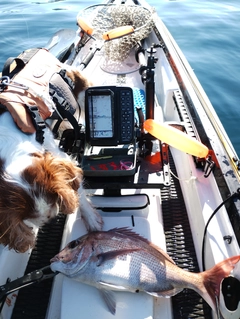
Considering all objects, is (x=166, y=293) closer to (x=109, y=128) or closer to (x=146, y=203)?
(x=146, y=203)

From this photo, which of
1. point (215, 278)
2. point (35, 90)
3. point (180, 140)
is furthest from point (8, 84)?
point (215, 278)

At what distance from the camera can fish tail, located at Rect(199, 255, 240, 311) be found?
185 centimetres

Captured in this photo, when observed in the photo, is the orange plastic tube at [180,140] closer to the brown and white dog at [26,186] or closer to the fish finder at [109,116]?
the fish finder at [109,116]

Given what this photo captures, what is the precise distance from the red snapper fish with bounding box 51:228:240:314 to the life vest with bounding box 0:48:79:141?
86 centimetres

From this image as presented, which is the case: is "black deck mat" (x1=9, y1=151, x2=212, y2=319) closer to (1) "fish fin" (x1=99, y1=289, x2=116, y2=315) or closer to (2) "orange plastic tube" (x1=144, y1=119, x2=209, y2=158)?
(1) "fish fin" (x1=99, y1=289, x2=116, y2=315)

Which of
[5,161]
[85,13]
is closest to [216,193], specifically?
[5,161]

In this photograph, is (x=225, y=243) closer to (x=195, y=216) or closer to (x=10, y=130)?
(x=195, y=216)

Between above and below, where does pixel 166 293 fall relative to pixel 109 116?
below

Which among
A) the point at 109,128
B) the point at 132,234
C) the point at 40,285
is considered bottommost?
the point at 40,285

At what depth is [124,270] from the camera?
6.80 ft

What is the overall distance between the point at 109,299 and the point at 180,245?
762 mm

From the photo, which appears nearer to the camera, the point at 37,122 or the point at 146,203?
the point at 37,122

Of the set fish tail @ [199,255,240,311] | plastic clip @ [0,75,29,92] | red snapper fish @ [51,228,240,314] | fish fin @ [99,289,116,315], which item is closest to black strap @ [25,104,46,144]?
plastic clip @ [0,75,29,92]

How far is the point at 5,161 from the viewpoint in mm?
1857
